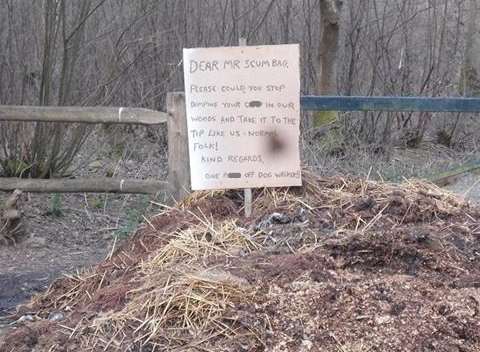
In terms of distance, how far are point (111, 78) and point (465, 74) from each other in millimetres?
6237

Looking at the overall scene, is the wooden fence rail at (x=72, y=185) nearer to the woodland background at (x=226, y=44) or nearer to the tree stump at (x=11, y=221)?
the tree stump at (x=11, y=221)

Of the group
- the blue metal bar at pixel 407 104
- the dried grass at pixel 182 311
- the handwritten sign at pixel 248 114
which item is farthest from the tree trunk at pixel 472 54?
the dried grass at pixel 182 311

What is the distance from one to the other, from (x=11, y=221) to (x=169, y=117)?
1896 mm

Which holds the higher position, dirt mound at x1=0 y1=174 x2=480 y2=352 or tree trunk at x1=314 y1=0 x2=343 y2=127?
tree trunk at x1=314 y1=0 x2=343 y2=127

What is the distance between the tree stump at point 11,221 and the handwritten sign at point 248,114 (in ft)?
8.44

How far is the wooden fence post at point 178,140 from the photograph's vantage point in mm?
6027

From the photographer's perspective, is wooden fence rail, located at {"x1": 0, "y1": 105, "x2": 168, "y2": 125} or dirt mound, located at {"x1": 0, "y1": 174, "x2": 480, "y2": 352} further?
wooden fence rail, located at {"x1": 0, "y1": 105, "x2": 168, "y2": 125}

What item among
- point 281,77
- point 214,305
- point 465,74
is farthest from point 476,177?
point 465,74

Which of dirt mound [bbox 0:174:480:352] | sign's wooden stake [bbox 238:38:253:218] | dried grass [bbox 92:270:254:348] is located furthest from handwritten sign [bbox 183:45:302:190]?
dried grass [bbox 92:270:254:348]

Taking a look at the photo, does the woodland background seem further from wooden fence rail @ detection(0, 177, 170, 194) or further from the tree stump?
the tree stump

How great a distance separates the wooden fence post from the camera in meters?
6.03

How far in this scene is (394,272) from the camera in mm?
3924

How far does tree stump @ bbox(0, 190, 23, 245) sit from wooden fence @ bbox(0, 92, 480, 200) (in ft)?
0.48

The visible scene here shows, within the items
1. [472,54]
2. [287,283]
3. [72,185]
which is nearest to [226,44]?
[472,54]
